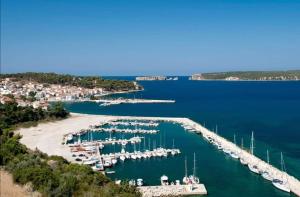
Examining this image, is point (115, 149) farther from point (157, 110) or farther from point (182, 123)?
point (157, 110)

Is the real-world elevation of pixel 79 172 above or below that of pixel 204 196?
above

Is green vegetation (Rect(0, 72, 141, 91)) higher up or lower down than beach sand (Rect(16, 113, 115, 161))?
higher up

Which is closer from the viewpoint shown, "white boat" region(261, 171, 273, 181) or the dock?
the dock

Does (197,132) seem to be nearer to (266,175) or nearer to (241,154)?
(241,154)

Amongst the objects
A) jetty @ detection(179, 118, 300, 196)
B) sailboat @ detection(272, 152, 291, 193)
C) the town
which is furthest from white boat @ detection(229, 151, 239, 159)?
the town

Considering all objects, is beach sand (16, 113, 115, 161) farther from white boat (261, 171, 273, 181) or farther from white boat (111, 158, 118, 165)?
white boat (261, 171, 273, 181)

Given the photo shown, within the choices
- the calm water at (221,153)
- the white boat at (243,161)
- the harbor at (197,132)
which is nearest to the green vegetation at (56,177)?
the harbor at (197,132)

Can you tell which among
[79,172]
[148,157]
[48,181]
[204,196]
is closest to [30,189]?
[48,181]

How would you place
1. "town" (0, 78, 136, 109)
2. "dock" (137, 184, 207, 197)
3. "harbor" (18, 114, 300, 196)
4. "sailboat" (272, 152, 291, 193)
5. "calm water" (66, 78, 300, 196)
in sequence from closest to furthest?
"dock" (137, 184, 207, 197) < "sailboat" (272, 152, 291, 193) < "calm water" (66, 78, 300, 196) < "harbor" (18, 114, 300, 196) < "town" (0, 78, 136, 109)
